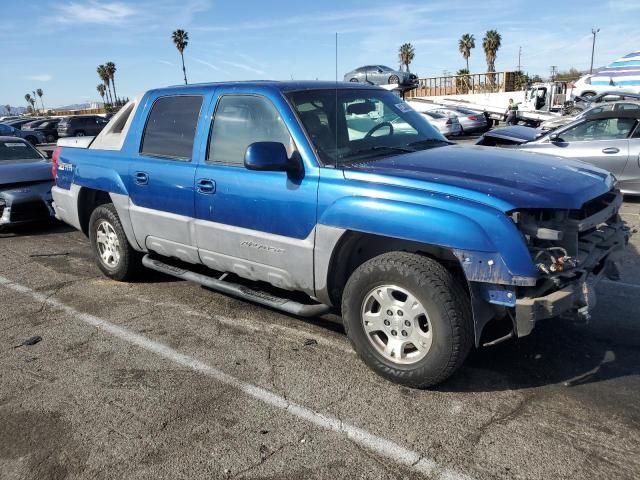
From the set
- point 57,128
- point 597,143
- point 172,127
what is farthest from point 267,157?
point 57,128

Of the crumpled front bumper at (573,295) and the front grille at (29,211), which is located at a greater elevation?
the crumpled front bumper at (573,295)

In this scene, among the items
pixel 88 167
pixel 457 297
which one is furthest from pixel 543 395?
pixel 88 167

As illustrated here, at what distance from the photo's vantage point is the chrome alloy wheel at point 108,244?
5.53 meters

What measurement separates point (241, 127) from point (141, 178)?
1205mm

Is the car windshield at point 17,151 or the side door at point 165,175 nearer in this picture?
the side door at point 165,175

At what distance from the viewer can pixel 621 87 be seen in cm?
2366

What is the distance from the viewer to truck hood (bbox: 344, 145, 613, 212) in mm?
3047

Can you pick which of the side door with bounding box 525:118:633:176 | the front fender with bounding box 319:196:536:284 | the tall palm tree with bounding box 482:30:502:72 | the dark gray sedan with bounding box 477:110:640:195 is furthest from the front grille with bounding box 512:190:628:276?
the tall palm tree with bounding box 482:30:502:72

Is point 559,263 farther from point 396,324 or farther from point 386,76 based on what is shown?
point 386,76

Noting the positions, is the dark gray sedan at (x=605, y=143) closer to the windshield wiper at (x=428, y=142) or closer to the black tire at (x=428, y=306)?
the windshield wiper at (x=428, y=142)

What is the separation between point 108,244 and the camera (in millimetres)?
5648

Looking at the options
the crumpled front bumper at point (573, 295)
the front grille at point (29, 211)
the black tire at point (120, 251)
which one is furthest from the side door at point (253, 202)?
the front grille at point (29, 211)

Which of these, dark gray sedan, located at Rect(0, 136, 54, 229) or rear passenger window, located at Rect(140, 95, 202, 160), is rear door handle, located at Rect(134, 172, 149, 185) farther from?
dark gray sedan, located at Rect(0, 136, 54, 229)

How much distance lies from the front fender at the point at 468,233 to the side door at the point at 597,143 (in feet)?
21.5
